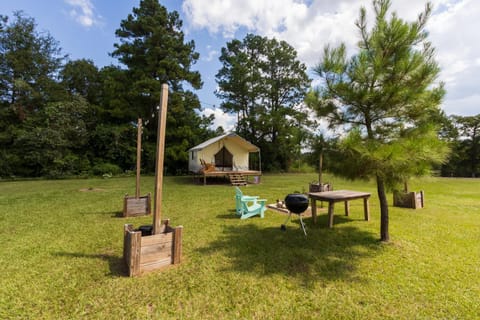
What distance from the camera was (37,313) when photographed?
1.91 meters

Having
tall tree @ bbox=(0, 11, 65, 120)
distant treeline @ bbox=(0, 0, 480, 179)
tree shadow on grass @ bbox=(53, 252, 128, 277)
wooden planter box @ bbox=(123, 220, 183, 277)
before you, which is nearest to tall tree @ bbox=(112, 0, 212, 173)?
distant treeline @ bbox=(0, 0, 480, 179)

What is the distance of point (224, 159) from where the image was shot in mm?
15398

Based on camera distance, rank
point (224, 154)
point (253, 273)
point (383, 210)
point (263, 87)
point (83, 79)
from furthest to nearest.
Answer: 1. point (263, 87)
2. point (83, 79)
3. point (224, 154)
4. point (383, 210)
5. point (253, 273)

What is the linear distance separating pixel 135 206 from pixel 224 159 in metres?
10.3

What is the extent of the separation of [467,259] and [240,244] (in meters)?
3.28

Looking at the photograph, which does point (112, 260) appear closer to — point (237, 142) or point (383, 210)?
point (383, 210)

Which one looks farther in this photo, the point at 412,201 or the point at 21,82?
the point at 21,82

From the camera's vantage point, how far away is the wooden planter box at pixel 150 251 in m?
2.53

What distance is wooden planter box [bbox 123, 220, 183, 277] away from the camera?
2.53m

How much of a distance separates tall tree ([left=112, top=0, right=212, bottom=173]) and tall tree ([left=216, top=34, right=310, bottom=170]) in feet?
16.1

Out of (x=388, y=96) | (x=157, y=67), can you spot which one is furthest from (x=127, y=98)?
(x=388, y=96)

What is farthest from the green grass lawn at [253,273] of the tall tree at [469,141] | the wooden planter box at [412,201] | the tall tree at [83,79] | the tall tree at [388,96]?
the tall tree at [469,141]

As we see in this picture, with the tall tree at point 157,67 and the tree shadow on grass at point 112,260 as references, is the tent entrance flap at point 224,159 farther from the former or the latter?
the tree shadow on grass at point 112,260

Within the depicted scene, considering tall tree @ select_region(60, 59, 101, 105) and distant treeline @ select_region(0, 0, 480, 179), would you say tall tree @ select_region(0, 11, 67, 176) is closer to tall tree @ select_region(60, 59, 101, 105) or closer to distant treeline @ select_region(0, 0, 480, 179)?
distant treeline @ select_region(0, 0, 480, 179)
